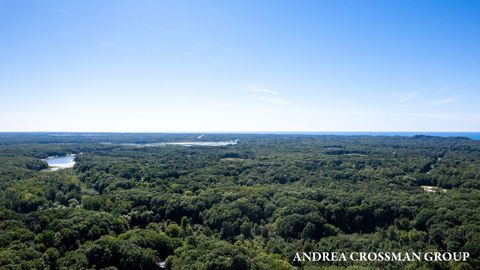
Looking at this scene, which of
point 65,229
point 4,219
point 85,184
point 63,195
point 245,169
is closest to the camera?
point 65,229

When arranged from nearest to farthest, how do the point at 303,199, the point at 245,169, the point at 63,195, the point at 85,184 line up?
1. the point at 303,199
2. the point at 63,195
3. the point at 85,184
4. the point at 245,169

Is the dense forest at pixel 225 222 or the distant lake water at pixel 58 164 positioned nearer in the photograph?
the dense forest at pixel 225 222

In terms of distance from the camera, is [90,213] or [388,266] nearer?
[388,266]

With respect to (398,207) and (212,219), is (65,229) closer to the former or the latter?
(212,219)

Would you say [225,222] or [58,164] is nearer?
[225,222]

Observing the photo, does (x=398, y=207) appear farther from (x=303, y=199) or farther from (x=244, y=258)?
(x=244, y=258)

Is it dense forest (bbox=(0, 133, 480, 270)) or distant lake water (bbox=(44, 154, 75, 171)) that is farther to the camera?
distant lake water (bbox=(44, 154, 75, 171))

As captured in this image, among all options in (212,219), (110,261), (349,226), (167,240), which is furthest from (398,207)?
(110,261)

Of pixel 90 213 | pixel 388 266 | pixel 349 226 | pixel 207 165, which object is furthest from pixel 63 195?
pixel 388 266

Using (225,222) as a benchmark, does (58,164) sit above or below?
below

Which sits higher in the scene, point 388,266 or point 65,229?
point 65,229
